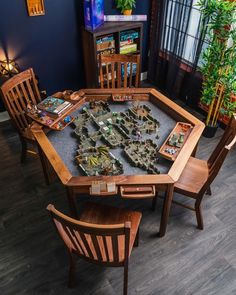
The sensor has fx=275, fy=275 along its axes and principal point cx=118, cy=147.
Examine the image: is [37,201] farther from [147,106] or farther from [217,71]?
[217,71]

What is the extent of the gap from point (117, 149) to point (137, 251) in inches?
33.2

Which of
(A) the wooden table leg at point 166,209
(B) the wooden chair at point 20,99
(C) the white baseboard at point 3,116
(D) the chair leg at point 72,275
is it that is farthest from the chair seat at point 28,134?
(A) the wooden table leg at point 166,209

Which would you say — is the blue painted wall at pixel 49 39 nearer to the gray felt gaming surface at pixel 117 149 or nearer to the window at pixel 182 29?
the window at pixel 182 29

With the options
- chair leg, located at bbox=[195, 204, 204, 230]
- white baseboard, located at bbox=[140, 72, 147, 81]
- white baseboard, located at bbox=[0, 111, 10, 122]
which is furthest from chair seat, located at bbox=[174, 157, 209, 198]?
white baseboard, located at bbox=[0, 111, 10, 122]

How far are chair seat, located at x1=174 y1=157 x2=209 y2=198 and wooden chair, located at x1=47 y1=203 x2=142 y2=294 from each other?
1.53ft

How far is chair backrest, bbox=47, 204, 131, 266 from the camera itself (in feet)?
4.46

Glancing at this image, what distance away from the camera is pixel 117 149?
2.15 m

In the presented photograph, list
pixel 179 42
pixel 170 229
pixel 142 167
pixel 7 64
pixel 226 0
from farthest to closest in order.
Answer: pixel 179 42, pixel 7 64, pixel 226 0, pixel 170 229, pixel 142 167

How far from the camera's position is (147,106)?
8.47ft

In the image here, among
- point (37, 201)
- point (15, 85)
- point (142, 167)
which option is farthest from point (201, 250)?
point (15, 85)

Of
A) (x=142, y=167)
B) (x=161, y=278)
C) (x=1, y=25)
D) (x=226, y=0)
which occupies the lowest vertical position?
(x=161, y=278)

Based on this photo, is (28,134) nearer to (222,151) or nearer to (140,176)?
(140,176)

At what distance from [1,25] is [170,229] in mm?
2717

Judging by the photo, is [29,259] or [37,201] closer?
[29,259]
